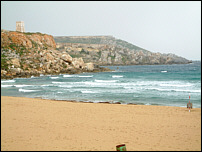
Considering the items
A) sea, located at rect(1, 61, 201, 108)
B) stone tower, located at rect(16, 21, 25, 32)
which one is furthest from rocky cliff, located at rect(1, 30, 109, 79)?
stone tower, located at rect(16, 21, 25, 32)

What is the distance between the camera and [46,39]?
84312 millimetres

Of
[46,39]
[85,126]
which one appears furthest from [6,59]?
[85,126]

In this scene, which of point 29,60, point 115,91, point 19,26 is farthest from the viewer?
point 19,26

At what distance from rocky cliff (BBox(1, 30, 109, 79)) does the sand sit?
39.3 m

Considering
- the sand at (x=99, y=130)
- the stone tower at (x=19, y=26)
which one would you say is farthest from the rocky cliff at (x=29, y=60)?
the sand at (x=99, y=130)

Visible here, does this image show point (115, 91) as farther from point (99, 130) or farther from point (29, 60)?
point (29, 60)

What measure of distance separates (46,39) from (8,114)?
247ft

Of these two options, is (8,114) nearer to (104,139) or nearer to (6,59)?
(104,139)

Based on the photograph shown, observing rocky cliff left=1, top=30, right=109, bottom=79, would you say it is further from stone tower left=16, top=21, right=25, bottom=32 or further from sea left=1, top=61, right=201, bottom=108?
stone tower left=16, top=21, right=25, bottom=32

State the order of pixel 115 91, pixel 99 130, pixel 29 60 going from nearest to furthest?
pixel 99 130, pixel 115 91, pixel 29 60

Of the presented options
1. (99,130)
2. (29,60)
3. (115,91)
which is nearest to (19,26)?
A: (29,60)

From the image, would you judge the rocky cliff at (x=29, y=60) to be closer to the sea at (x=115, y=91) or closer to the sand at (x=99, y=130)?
the sea at (x=115, y=91)

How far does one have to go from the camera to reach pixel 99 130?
32.2 ft

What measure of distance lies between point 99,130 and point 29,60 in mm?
54172
